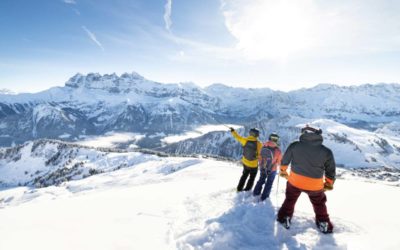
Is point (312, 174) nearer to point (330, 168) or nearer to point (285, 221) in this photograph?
point (330, 168)

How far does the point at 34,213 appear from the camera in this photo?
34.0 ft

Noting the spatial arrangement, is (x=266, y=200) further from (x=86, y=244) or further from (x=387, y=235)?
(x=86, y=244)

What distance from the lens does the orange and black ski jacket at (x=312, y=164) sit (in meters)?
9.10

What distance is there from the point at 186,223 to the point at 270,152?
5.45 meters

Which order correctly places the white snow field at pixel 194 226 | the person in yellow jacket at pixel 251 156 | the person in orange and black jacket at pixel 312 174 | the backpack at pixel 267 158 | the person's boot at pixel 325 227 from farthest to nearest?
the person in yellow jacket at pixel 251 156 → the backpack at pixel 267 158 → the person in orange and black jacket at pixel 312 174 → the person's boot at pixel 325 227 → the white snow field at pixel 194 226

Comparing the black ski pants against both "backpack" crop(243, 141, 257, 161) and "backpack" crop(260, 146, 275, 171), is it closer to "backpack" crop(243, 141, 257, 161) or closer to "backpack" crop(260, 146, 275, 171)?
"backpack" crop(243, 141, 257, 161)

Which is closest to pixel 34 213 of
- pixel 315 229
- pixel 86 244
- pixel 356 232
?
pixel 86 244

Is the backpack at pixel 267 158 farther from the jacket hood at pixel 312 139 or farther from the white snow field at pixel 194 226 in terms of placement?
the jacket hood at pixel 312 139

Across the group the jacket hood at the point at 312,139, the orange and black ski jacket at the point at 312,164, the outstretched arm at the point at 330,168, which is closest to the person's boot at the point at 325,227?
the orange and black ski jacket at the point at 312,164

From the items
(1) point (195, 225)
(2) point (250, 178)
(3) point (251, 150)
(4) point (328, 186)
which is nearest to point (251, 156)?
(3) point (251, 150)

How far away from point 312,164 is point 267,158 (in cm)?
356

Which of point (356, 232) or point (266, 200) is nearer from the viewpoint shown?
point (356, 232)

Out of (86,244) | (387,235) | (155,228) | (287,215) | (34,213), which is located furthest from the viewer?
(34,213)

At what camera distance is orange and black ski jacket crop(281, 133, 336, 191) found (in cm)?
910
